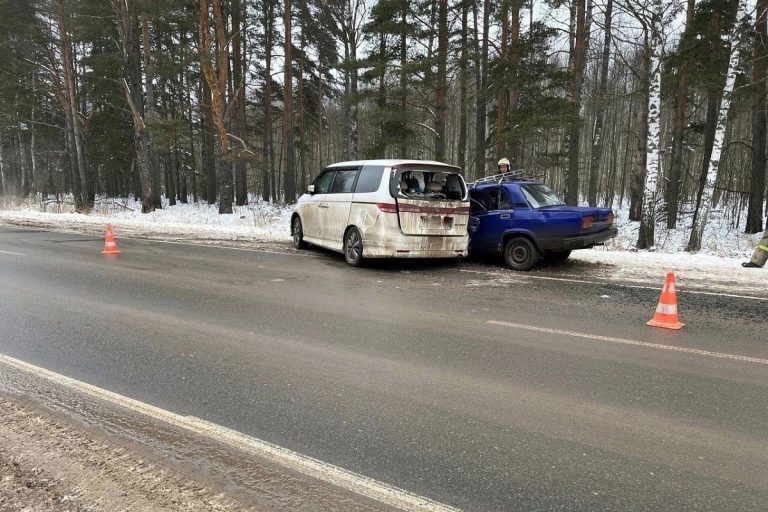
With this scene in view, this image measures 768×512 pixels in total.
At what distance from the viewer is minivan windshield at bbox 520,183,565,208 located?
380 inches

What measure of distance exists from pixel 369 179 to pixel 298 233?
3469mm

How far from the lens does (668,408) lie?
3805mm

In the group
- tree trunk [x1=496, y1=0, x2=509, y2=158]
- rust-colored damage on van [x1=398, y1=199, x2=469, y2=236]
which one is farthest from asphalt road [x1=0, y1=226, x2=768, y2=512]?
tree trunk [x1=496, y1=0, x2=509, y2=158]

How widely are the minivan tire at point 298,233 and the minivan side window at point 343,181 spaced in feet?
6.40

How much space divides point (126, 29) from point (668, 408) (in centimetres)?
2675

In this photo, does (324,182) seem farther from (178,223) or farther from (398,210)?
(178,223)

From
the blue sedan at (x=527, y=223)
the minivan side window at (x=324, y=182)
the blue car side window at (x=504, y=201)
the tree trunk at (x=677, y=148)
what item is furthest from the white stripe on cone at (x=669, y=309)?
the tree trunk at (x=677, y=148)

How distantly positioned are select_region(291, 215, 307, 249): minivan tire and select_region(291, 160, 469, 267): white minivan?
193 centimetres

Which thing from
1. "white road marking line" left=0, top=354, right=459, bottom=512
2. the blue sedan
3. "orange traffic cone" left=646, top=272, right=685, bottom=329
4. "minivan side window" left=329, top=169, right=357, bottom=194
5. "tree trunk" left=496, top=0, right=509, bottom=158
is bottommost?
"white road marking line" left=0, top=354, right=459, bottom=512

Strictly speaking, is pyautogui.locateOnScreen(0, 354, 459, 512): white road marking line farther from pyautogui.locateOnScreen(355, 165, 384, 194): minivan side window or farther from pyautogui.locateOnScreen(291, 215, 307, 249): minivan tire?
pyautogui.locateOnScreen(291, 215, 307, 249): minivan tire

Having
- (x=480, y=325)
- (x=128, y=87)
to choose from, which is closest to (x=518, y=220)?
(x=480, y=325)

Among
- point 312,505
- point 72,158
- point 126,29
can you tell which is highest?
point 126,29

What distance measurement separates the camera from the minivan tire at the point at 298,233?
12359 mm

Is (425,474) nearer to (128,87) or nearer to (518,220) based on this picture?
(518,220)
